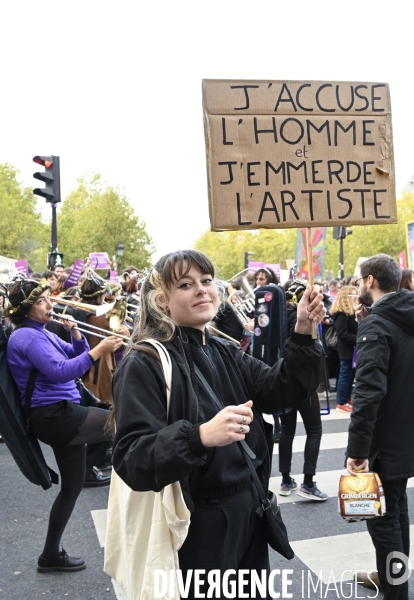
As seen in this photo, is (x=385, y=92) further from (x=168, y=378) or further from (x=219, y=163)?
(x=168, y=378)

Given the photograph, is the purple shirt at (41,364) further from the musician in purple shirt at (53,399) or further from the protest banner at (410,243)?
the protest banner at (410,243)

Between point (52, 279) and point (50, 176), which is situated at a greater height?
point (50, 176)

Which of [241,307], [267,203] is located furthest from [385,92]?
[241,307]

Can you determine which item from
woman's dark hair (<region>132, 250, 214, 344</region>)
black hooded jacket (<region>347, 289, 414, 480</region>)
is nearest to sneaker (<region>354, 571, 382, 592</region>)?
black hooded jacket (<region>347, 289, 414, 480</region>)

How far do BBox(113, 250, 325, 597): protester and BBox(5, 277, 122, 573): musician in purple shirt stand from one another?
1815 millimetres

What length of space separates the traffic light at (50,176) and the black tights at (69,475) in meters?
8.49

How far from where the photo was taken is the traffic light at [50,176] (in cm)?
1182

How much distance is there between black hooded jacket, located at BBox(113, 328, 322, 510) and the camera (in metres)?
1.81

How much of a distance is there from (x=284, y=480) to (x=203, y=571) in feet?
10.8

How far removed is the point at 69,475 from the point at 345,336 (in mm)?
5697

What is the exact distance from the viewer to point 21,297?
4066 mm

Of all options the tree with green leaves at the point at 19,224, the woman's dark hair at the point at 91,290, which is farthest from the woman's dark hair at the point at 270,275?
the tree with green leaves at the point at 19,224

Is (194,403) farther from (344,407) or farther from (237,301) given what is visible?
(344,407)

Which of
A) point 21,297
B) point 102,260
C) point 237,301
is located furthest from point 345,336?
point 102,260
